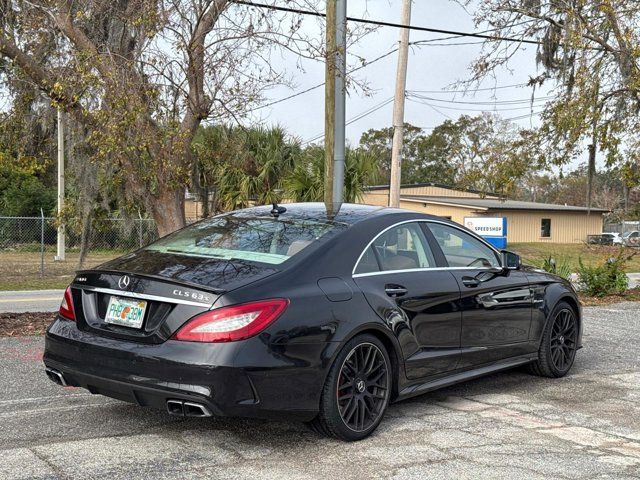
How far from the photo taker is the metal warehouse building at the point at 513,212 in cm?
4241

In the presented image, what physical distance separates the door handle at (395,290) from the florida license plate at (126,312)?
164 centimetres

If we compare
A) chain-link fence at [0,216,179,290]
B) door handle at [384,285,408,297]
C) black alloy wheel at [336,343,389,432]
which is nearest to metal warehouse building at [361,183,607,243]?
chain-link fence at [0,216,179,290]

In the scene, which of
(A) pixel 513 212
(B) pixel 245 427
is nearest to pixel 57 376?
(B) pixel 245 427

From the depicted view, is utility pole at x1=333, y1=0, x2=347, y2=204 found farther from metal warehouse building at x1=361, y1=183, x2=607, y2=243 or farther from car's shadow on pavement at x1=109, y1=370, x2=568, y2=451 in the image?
metal warehouse building at x1=361, y1=183, x2=607, y2=243

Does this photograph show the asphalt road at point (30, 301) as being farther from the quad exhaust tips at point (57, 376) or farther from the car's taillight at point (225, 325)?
the car's taillight at point (225, 325)

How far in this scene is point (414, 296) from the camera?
5.43 meters

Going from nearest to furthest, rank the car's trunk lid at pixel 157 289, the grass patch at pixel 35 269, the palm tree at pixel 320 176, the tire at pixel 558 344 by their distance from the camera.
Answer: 1. the car's trunk lid at pixel 157 289
2. the tire at pixel 558 344
3. the grass patch at pixel 35 269
4. the palm tree at pixel 320 176

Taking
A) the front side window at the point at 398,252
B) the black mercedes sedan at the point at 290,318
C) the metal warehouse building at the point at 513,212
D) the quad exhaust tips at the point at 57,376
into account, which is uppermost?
the metal warehouse building at the point at 513,212

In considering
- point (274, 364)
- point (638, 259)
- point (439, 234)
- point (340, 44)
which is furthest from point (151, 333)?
point (638, 259)

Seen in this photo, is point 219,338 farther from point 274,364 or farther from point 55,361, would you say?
point 55,361

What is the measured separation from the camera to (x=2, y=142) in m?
10.1

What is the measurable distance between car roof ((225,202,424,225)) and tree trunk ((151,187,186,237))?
4.22 meters

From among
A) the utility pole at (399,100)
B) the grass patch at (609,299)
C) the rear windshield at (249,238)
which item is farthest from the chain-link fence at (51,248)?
the rear windshield at (249,238)

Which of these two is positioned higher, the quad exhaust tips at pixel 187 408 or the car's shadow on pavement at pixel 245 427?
the quad exhaust tips at pixel 187 408
